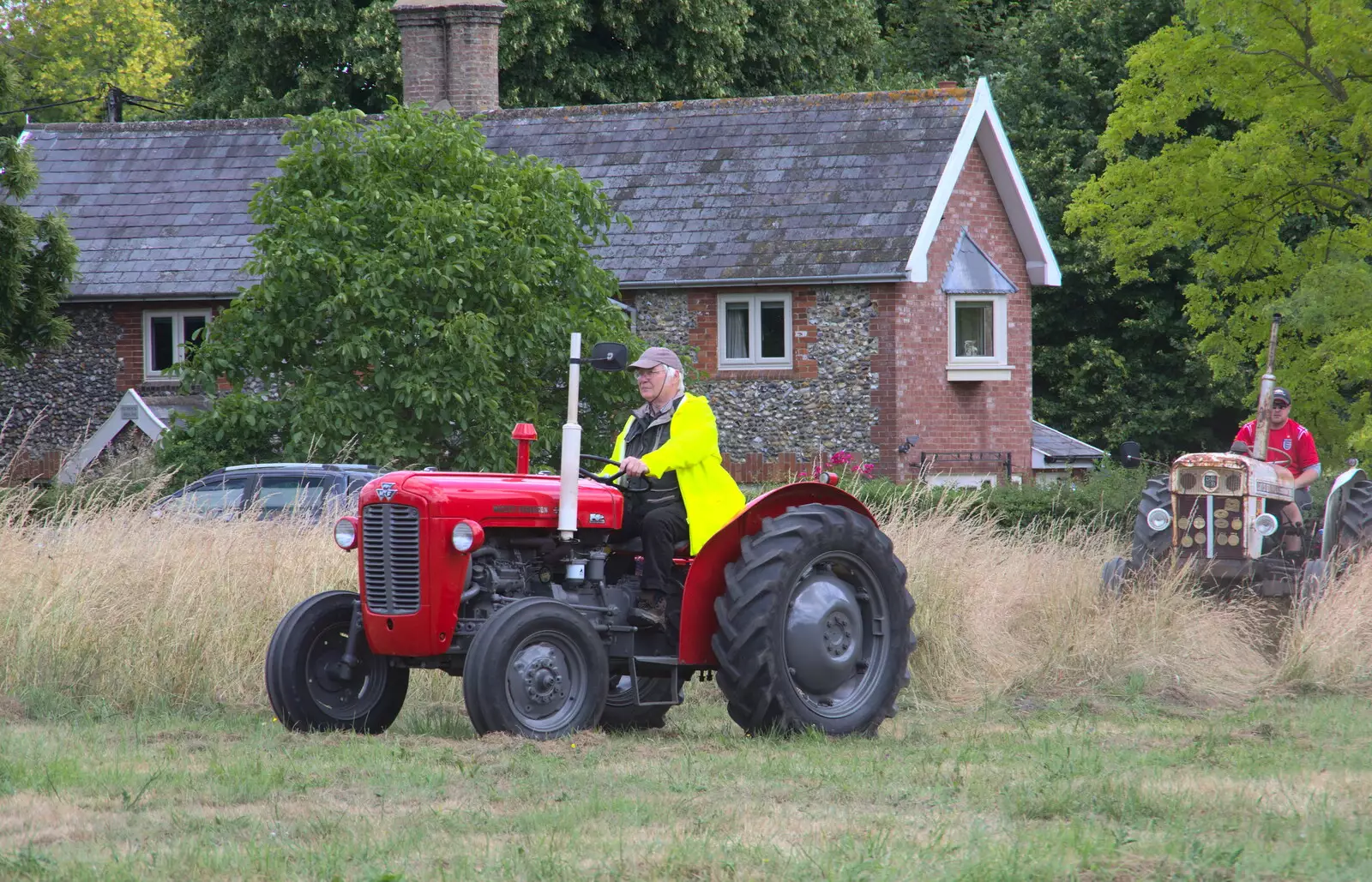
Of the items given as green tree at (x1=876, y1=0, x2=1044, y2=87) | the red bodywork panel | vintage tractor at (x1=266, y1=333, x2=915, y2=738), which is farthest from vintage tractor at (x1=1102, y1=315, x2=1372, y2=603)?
green tree at (x1=876, y1=0, x2=1044, y2=87)

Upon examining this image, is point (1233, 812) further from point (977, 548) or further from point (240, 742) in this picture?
point (977, 548)

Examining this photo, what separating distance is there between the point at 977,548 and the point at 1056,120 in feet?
85.4

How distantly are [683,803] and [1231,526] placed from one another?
7524 mm

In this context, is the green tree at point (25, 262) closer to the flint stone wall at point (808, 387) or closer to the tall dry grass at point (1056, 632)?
the flint stone wall at point (808, 387)

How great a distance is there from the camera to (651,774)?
25.5 feet

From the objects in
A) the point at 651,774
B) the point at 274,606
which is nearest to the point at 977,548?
the point at 274,606

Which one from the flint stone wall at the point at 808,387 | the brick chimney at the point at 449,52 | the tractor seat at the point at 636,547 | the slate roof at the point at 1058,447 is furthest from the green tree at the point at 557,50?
the tractor seat at the point at 636,547

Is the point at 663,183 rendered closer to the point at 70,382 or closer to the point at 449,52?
the point at 449,52

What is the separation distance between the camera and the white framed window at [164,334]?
3153cm

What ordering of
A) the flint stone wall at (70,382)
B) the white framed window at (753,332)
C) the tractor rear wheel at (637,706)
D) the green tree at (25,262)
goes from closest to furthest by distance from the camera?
the tractor rear wheel at (637,706) → the green tree at (25,262) → the white framed window at (753,332) → the flint stone wall at (70,382)

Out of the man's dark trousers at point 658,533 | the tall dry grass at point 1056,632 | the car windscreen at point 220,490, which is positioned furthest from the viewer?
the car windscreen at point 220,490

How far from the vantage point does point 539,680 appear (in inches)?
339

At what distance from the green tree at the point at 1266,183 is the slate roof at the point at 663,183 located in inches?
161

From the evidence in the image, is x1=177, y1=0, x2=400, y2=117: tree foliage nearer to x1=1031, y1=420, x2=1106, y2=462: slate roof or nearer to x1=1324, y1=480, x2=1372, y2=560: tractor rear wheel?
x1=1031, y1=420, x2=1106, y2=462: slate roof
